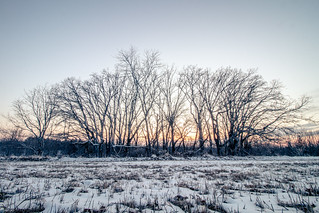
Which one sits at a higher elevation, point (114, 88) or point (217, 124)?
point (114, 88)

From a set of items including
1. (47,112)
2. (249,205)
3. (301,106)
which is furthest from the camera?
(47,112)

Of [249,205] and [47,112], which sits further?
[47,112]

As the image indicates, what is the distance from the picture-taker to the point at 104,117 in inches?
837

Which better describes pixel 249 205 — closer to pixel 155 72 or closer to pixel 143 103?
pixel 143 103

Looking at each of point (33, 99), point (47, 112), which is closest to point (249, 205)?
point (47, 112)

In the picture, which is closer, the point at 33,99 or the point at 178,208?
the point at 178,208

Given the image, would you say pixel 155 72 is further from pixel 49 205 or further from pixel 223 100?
pixel 49 205

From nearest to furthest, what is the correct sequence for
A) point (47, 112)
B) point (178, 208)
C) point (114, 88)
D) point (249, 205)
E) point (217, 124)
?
1. point (178, 208)
2. point (249, 205)
3. point (217, 124)
4. point (114, 88)
5. point (47, 112)

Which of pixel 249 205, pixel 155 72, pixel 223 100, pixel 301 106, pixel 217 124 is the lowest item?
pixel 249 205

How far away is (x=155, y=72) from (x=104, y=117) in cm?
981

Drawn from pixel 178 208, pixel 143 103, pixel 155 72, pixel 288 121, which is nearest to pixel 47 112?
pixel 143 103

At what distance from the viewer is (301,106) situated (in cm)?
1905

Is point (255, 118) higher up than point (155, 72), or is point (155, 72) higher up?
point (155, 72)

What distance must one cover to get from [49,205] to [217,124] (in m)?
21.2
